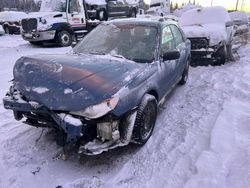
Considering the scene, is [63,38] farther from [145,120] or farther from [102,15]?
[145,120]

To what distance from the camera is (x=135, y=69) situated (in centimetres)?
418

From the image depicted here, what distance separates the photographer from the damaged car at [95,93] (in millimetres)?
3463

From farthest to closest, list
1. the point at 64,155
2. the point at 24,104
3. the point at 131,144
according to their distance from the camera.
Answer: the point at 131,144
the point at 64,155
the point at 24,104

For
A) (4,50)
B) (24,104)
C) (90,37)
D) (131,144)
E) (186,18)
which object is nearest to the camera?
(24,104)

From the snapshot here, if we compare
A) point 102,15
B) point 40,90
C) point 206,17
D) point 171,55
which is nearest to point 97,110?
point 40,90

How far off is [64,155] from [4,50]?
11658 mm

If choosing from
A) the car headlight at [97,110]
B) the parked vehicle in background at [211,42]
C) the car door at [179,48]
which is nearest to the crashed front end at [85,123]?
the car headlight at [97,110]

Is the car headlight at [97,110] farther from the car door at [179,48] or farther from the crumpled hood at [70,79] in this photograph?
the car door at [179,48]

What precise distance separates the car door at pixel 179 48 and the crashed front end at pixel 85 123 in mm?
2581

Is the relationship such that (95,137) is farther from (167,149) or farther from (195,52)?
(195,52)

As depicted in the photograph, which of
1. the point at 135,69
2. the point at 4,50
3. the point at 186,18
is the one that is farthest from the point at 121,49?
the point at 4,50

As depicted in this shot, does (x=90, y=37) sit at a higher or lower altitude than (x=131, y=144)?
higher

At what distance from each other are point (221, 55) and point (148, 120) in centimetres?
600

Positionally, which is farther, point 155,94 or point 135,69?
point 155,94
